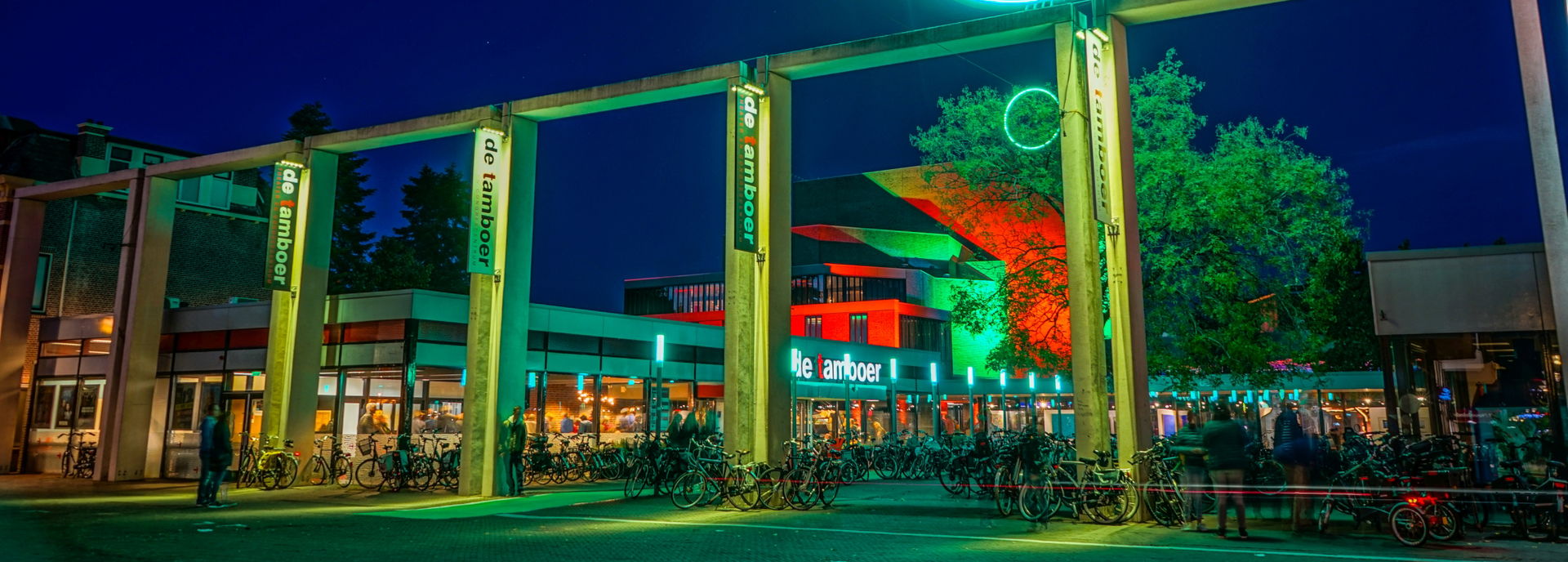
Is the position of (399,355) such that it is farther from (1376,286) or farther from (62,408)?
(1376,286)

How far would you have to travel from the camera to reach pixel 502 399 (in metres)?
18.3

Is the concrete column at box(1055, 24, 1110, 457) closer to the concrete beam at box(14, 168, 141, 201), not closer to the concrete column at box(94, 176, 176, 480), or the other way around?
the concrete column at box(94, 176, 176, 480)

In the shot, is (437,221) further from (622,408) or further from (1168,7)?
(1168,7)

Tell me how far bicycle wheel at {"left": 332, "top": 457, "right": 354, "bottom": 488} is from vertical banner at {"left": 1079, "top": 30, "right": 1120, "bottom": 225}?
14.9 meters

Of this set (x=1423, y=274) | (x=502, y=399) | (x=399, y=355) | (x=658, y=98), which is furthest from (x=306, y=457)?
(x=1423, y=274)

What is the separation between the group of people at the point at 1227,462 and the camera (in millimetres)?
12234

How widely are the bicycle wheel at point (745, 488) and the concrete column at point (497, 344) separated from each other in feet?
16.2

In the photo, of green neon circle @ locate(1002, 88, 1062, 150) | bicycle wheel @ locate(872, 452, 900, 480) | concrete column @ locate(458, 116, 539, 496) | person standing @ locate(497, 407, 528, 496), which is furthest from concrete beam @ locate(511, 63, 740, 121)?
bicycle wheel @ locate(872, 452, 900, 480)

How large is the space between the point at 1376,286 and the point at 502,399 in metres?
14.0

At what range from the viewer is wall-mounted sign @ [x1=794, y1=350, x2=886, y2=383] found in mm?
27891

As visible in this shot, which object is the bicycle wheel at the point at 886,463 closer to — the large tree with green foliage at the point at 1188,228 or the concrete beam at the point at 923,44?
the large tree with green foliage at the point at 1188,228

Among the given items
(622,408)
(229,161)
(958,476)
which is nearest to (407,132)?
(229,161)

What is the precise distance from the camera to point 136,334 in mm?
22656

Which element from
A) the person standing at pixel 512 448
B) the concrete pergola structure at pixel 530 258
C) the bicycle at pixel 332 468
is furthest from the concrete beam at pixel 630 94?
the bicycle at pixel 332 468
